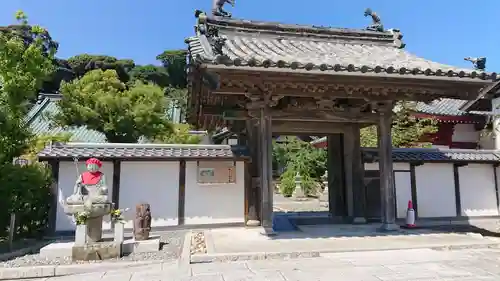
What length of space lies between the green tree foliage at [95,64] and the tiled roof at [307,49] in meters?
40.7

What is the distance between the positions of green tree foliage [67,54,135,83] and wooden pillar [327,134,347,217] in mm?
42035

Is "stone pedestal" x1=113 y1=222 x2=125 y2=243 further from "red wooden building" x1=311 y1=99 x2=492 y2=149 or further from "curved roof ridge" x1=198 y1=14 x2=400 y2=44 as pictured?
"red wooden building" x1=311 y1=99 x2=492 y2=149

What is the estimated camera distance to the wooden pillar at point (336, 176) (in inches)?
404

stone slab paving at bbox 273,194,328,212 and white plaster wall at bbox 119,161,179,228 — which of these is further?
stone slab paving at bbox 273,194,328,212

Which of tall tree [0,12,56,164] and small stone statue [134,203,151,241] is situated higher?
tall tree [0,12,56,164]

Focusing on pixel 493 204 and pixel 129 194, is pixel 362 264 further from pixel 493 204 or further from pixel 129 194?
pixel 493 204

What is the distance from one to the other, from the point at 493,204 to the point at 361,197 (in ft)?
16.7

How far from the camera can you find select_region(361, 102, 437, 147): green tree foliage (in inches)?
623

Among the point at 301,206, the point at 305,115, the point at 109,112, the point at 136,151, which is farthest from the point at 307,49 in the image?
the point at 301,206

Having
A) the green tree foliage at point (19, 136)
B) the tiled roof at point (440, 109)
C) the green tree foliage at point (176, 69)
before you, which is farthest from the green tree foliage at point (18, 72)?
the green tree foliage at point (176, 69)

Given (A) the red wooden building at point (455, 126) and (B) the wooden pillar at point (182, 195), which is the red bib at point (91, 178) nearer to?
(B) the wooden pillar at point (182, 195)

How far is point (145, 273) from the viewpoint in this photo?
5.26m

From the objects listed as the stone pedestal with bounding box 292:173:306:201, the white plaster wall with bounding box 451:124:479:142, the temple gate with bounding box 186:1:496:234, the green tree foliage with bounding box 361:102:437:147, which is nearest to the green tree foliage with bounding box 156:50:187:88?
the stone pedestal with bounding box 292:173:306:201

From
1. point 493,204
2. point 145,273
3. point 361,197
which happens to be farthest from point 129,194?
point 493,204
